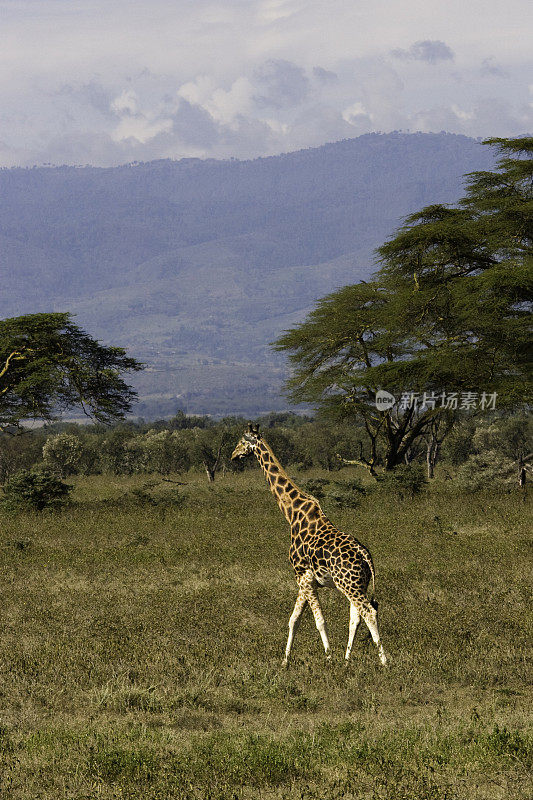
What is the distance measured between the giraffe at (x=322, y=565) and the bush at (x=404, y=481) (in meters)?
14.1

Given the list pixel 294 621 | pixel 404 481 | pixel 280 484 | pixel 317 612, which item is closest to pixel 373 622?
pixel 317 612

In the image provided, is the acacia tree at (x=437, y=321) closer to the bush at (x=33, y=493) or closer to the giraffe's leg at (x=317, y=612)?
the bush at (x=33, y=493)

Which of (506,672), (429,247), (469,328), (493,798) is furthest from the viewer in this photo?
(429,247)

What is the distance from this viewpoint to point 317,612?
9.04 metres

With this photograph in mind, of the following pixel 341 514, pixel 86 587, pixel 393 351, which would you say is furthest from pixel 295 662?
pixel 393 351

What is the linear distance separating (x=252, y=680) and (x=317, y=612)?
1.15m

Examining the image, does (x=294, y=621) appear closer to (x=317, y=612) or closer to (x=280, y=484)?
(x=317, y=612)

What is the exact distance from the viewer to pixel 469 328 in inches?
1011

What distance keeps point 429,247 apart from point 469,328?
389 cm

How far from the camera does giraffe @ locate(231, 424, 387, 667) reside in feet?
28.7

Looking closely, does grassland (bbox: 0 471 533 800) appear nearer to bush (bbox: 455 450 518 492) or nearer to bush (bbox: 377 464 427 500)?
bush (bbox: 377 464 427 500)

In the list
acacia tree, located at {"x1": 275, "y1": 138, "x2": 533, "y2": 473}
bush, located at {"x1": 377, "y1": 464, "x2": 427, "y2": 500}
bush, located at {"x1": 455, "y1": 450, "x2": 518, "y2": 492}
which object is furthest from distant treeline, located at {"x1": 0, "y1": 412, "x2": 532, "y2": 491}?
bush, located at {"x1": 377, "y1": 464, "x2": 427, "y2": 500}

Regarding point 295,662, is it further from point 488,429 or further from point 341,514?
point 488,429

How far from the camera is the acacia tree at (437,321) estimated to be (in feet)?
78.9
